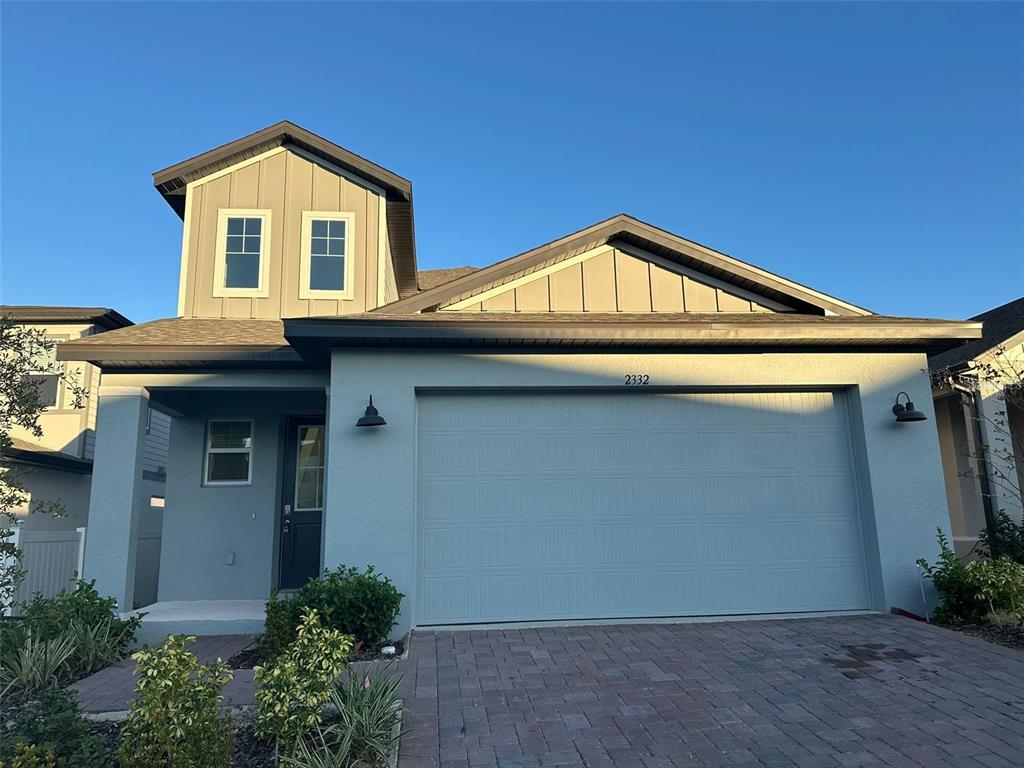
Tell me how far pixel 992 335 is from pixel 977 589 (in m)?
6.69

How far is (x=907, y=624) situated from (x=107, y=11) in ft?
43.0

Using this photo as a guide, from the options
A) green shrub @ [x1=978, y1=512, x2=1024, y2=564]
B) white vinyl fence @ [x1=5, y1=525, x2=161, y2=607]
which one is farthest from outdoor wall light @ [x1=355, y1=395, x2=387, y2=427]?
green shrub @ [x1=978, y1=512, x2=1024, y2=564]

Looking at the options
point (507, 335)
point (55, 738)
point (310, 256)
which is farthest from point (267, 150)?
point (55, 738)

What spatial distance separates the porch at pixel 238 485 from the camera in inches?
313

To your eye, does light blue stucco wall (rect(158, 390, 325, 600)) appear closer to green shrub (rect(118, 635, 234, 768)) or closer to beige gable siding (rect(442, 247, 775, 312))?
beige gable siding (rect(442, 247, 775, 312))

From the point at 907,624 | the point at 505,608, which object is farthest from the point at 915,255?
the point at 505,608

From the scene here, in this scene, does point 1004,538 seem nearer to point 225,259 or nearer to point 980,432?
point 980,432

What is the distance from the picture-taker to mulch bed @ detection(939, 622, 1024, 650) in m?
5.96

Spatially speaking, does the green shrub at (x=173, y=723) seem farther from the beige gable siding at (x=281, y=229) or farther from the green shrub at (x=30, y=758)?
the beige gable siding at (x=281, y=229)

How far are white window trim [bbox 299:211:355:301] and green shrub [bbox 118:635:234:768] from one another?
6.68m

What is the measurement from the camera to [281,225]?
9812 millimetres

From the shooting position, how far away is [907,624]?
6609mm

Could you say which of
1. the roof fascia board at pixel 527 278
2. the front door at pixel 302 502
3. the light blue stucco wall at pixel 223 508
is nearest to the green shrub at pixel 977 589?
the roof fascia board at pixel 527 278

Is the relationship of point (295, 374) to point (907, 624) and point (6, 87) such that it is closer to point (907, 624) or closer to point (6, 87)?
point (6, 87)
